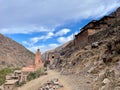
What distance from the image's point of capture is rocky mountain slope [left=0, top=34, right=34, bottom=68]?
304 feet

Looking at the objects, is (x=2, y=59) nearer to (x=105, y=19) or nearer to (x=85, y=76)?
(x=105, y=19)

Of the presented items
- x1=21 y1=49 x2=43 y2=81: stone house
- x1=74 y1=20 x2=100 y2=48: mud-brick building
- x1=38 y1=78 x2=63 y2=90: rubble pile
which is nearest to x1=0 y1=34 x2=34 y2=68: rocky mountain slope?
x1=21 y1=49 x2=43 y2=81: stone house

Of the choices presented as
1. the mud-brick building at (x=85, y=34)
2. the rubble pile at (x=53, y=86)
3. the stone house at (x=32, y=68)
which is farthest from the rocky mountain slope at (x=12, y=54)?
the rubble pile at (x=53, y=86)

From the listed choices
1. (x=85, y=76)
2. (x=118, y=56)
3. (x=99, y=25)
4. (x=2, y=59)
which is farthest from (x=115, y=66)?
(x=2, y=59)

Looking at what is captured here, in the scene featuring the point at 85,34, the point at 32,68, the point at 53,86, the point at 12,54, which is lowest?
the point at 53,86

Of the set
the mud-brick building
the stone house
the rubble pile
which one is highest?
the mud-brick building

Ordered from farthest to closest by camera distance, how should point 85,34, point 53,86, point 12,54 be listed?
point 12,54
point 85,34
point 53,86

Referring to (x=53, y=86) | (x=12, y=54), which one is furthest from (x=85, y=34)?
Result: (x=12, y=54)

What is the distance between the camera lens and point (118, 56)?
610 inches

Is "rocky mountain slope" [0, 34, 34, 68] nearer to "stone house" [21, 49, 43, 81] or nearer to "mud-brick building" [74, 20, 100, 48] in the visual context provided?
"stone house" [21, 49, 43, 81]

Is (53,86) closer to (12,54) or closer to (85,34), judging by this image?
(85,34)

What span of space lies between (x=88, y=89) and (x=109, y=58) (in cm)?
335

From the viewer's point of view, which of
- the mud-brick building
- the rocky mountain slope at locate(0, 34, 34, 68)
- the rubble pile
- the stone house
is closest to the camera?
the rubble pile

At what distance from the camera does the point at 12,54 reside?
Result: 337 feet
